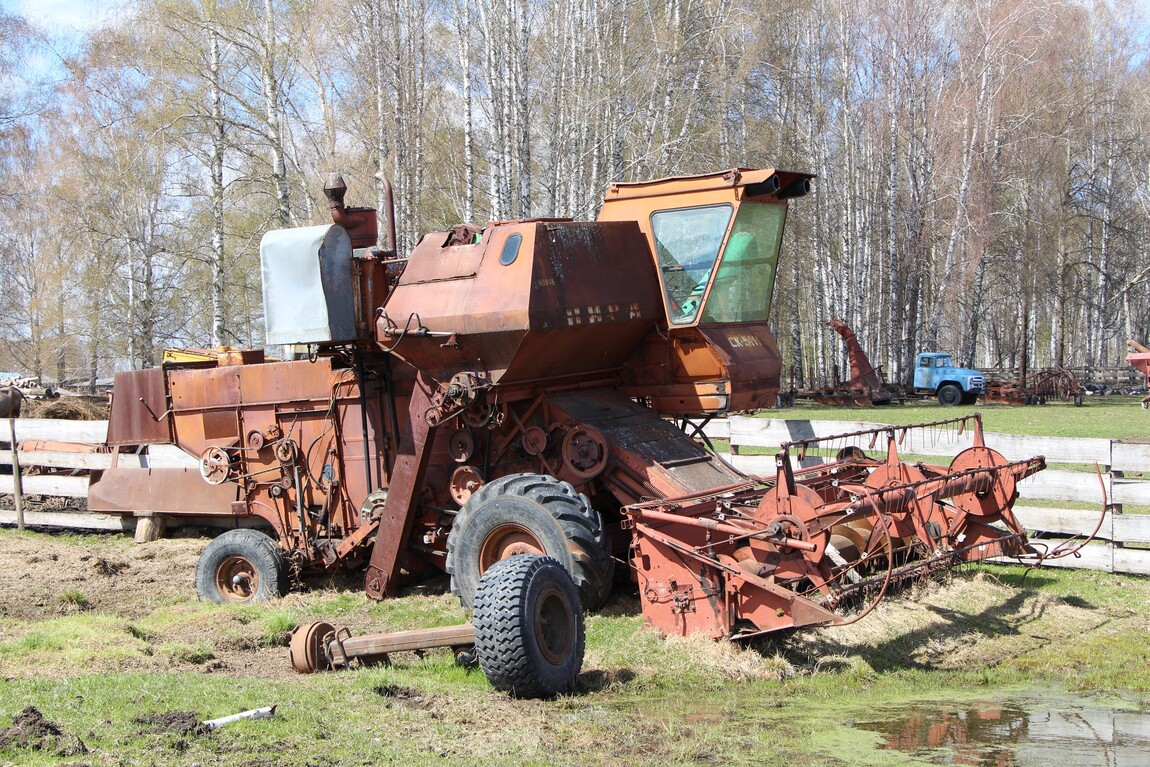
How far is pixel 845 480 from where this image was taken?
9406 millimetres

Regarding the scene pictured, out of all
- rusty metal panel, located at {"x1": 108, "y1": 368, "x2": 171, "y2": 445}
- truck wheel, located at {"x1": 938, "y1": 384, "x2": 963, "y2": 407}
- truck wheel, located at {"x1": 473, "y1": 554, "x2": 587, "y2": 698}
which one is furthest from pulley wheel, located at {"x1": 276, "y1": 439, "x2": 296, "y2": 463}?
truck wheel, located at {"x1": 938, "y1": 384, "x2": 963, "y2": 407}

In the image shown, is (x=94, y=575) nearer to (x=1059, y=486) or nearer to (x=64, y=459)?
(x=64, y=459)

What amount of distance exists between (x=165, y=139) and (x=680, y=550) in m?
21.5

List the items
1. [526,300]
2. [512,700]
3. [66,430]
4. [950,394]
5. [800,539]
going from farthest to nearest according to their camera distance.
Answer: [950,394]
[66,430]
[526,300]
[800,539]
[512,700]

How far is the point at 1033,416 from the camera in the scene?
90.8ft

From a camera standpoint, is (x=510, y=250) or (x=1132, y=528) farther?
(x=1132, y=528)

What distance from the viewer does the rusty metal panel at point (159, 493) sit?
11523 millimetres

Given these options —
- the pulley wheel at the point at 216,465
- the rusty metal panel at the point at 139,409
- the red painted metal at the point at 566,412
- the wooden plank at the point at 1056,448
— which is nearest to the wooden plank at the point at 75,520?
the rusty metal panel at the point at 139,409

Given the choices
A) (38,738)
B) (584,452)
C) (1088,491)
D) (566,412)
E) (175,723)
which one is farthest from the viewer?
(1088,491)

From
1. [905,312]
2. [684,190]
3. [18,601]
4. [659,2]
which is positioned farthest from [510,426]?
[905,312]

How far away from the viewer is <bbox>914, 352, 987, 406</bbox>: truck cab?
34.6 m

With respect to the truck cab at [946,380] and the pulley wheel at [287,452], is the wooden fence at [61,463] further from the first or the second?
the truck cab at [946,380]

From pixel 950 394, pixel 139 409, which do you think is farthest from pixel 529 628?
pixel 950 394

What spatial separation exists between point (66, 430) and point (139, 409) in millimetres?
3101
